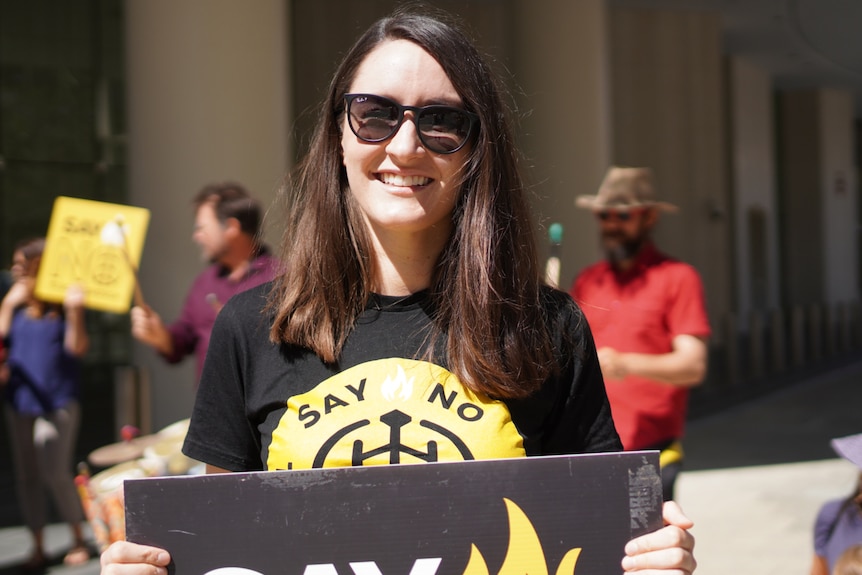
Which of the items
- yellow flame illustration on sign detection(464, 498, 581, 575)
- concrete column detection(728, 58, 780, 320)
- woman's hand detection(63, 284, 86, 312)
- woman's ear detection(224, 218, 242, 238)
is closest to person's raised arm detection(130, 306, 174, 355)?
woman's hand detection(63, 284, 86, 312)

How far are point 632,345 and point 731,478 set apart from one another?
455 centimetres

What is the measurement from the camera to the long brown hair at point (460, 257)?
174 cm

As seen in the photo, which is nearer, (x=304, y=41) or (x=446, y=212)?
(x=446, y=212)

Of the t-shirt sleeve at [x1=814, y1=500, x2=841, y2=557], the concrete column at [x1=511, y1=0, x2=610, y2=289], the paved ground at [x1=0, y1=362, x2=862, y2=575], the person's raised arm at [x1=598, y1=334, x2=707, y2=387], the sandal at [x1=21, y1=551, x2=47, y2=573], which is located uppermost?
the concrete column at [x1=511, y1=0, x2=610, y2=289]

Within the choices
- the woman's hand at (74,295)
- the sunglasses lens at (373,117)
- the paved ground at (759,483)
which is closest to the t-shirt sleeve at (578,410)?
the sunglasses lens at (373,117)

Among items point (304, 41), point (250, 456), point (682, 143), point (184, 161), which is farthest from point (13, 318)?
point (682, 143)

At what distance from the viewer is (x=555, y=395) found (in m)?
1.76

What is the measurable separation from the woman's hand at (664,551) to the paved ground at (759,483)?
4175mm

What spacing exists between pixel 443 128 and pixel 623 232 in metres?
2.56

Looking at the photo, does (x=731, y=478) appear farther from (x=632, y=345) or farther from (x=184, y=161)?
(x=184, y=161)

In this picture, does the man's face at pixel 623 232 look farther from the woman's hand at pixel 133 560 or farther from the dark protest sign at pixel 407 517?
the woman's hand at pixel 133 560

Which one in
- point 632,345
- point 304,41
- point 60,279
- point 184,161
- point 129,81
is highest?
point 304,41

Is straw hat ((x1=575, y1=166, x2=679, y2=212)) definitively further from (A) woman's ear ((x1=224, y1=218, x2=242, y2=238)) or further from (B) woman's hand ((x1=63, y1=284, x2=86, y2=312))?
(B) woman's hand ((x1=63, y1=284, x2=86, y2=312))

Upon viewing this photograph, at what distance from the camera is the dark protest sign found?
157 centimetres
